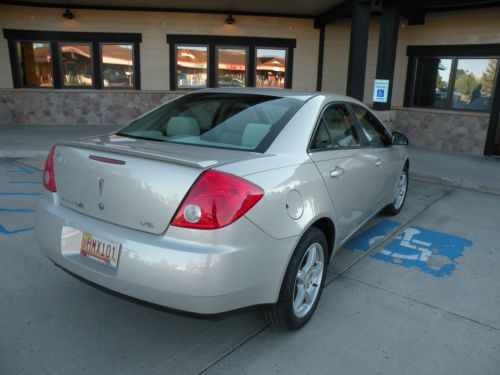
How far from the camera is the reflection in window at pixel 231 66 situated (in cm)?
1312

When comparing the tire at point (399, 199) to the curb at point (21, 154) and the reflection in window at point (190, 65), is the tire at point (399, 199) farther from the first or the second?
the reflection in window at point (190, 65)

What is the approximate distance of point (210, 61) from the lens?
1302cm

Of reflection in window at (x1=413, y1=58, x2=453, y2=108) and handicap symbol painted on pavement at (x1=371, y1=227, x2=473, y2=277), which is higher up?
reflection in window at (x1=413, y1=58, x2=453, y2=108)

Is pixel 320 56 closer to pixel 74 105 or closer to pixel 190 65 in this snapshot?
pixel 190 65

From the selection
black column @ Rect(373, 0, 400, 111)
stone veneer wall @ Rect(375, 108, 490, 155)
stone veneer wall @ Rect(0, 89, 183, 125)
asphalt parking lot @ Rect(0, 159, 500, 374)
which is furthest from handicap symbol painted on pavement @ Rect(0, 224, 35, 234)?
stone veneer wall @ Rect(0, 89, 183, 125)

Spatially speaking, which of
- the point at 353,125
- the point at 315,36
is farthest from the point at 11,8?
the point at 353,125

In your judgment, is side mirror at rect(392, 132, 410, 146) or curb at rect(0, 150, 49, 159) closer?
side mirror at rect(392, 132, 410, 146)

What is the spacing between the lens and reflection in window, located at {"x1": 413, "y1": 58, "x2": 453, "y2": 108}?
1084 cm

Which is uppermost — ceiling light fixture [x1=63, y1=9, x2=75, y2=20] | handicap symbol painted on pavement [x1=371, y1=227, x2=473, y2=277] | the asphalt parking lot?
ceiling light fixture [x1=63, y1=9, x2=75, y2=20]

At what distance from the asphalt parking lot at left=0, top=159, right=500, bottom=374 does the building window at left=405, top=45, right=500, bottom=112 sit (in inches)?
290

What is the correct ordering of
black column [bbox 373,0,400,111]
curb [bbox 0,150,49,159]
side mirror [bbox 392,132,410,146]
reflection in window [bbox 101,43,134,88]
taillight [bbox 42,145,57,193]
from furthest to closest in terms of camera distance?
reflection in window [bbox 101,43,134,88]
black column [bbox 373,0,400,111]
curb [bbox 0,150,49,159]
side mirror [bbox 392,132,410,146]
taillight [bbox 42,145,57,193]

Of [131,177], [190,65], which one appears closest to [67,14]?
[190,65]

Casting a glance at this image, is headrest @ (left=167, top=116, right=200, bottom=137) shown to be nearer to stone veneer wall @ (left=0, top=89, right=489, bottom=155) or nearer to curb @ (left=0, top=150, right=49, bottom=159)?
curb @ (left=0, top=150, right=49, bottom=159)

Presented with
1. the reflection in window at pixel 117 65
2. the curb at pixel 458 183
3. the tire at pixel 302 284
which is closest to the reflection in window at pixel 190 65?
the reflection in window at pixel 117 65
